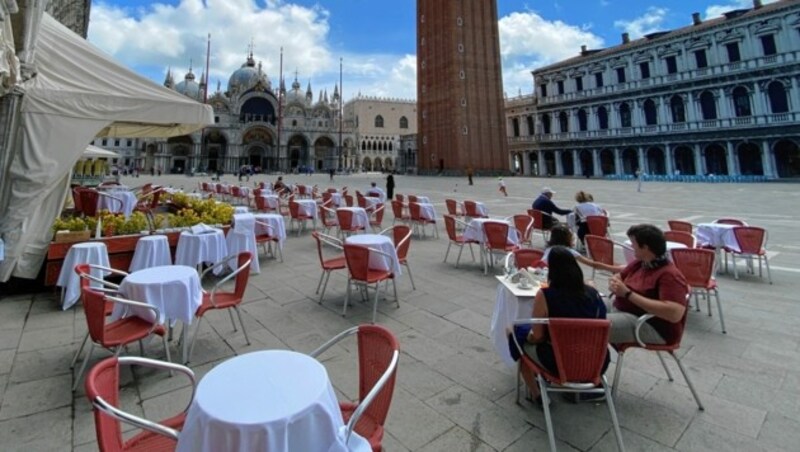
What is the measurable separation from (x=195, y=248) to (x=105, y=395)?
13.2 ft

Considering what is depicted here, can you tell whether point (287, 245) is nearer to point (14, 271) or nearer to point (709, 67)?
point (14, 271)

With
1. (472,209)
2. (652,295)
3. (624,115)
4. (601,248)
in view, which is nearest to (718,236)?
(601,248)

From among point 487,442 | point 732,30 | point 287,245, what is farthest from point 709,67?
point 487,442

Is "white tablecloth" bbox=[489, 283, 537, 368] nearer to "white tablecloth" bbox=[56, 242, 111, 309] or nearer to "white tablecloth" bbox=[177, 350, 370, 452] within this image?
"white tablecloth" bbox=[177, 350, 370, 452]

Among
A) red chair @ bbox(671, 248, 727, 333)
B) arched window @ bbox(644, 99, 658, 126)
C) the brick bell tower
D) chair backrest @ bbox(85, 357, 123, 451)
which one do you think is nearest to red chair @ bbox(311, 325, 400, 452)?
chair backrest @ bbox(85, 357, 123, 451)

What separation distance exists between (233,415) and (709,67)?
45712mm

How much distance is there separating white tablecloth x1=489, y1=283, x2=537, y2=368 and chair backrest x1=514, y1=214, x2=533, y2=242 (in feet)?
13.3

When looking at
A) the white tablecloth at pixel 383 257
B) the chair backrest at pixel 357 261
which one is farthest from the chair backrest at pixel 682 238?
the chair backrest at pixel 357 261

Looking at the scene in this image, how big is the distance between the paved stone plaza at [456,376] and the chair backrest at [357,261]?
1.80 ft

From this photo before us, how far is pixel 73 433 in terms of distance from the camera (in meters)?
2.31

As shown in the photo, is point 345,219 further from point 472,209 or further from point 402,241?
point 472,209

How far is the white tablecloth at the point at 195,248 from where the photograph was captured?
202 inches

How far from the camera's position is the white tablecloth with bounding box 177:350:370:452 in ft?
4.19

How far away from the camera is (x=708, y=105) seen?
3312 cm
